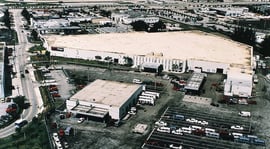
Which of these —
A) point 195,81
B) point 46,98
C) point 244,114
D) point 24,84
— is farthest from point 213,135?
point 24,84

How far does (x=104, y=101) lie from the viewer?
3209 cm

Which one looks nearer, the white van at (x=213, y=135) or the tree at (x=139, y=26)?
the white van at (x=213, y=135)

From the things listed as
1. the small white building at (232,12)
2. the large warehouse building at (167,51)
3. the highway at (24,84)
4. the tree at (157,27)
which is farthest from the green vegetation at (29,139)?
the small white building at (232,12)

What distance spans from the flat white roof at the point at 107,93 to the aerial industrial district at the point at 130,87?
10cm

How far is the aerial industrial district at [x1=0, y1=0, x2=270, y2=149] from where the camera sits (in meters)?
28.6

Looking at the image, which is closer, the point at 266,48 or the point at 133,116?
the point at 133,116

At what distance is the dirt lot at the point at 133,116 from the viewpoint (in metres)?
27.6

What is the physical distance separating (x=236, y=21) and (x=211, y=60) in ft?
124

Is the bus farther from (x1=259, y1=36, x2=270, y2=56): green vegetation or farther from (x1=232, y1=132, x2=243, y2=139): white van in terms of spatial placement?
(x1=259, y1=36, x2=270, y2=56): green vegetation

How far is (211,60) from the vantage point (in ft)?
149

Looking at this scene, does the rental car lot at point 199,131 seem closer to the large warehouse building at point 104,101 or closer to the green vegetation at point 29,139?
the large warehouse building at point 104,101

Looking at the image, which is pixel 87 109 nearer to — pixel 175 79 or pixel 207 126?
pixel 207 126

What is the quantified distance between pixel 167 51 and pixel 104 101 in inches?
754

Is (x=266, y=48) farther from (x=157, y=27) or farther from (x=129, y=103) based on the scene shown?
(x=129, y=103)
